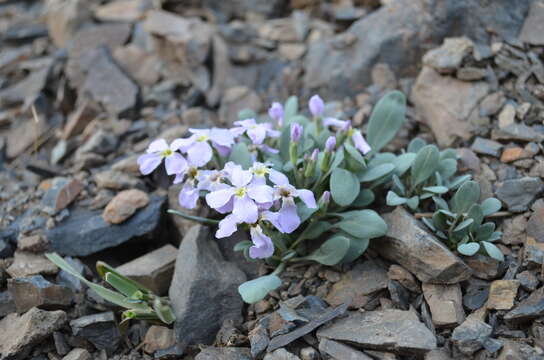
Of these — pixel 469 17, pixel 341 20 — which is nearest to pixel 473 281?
pixel 469 17

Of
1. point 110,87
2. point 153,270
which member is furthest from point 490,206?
point 110,87

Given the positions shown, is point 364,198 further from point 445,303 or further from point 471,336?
point 471,336

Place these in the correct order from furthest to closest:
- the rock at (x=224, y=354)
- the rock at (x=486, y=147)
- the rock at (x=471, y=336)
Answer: the rock at (x=486, y=147)
the rock at (x=224, y=354)
the rock at (x=471, y=336)

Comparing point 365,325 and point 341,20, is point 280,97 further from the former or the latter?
point 365,325

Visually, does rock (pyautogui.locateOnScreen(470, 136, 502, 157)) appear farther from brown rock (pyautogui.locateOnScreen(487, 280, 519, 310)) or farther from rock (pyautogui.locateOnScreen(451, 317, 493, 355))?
rock (pyautogui.locateOnScreen(451, 317, 493, 355))

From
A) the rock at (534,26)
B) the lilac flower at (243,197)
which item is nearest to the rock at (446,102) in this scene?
the rock at (534,26)

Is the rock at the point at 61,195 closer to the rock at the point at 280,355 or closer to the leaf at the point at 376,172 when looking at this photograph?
the rock at the point at 280,355

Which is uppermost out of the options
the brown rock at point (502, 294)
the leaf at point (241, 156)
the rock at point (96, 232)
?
the leaf at point (241, 156)

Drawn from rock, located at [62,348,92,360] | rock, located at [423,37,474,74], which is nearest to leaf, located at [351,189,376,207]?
rock, located at [423,37,474,74]
